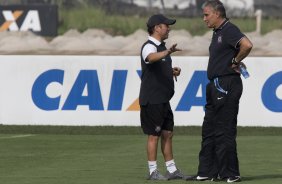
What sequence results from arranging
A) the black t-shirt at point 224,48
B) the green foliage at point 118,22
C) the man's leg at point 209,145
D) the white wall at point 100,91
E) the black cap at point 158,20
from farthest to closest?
the green foliage at point 118,22 → the white wall at point 100,91 → the black cap at point 158,20 → the man's leg at point 209,145 → the black t-shirt at point 224,48

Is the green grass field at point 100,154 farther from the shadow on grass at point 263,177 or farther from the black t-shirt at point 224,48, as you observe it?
the black t-shirt at point 224,48

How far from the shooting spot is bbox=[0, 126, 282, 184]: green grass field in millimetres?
13133

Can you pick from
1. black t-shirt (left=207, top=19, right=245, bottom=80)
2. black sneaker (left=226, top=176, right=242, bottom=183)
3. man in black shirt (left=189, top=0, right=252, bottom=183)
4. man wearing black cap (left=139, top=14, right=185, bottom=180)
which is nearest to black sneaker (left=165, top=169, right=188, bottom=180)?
man wearing black cap (left=139, top=14, right=185, bottom=180)

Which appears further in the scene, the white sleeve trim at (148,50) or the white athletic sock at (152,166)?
the white athletic sock at (152,166)

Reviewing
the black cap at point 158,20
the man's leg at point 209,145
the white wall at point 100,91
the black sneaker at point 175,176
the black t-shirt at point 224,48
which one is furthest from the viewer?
the white wall at point 100,91

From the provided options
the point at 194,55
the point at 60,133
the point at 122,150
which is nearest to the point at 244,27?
the point at 194,55

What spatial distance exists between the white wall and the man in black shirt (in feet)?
28.1

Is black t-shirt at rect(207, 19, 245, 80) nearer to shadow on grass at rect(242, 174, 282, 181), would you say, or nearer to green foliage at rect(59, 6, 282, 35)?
shadow on grass at rect(242, 174, 282, 181)

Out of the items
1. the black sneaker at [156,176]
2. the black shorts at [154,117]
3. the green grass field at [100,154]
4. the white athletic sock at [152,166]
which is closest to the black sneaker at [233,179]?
the green grass field at [100,154]

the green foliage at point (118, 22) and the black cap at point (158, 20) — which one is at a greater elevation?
the black cap at point (158, 20)

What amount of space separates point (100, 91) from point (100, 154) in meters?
5.35

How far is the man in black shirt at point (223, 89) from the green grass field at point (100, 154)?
0.40 meters

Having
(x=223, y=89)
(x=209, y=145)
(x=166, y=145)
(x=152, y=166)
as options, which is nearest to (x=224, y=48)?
(x=223, y=89)

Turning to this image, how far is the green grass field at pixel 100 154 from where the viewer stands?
13133 millimetres
